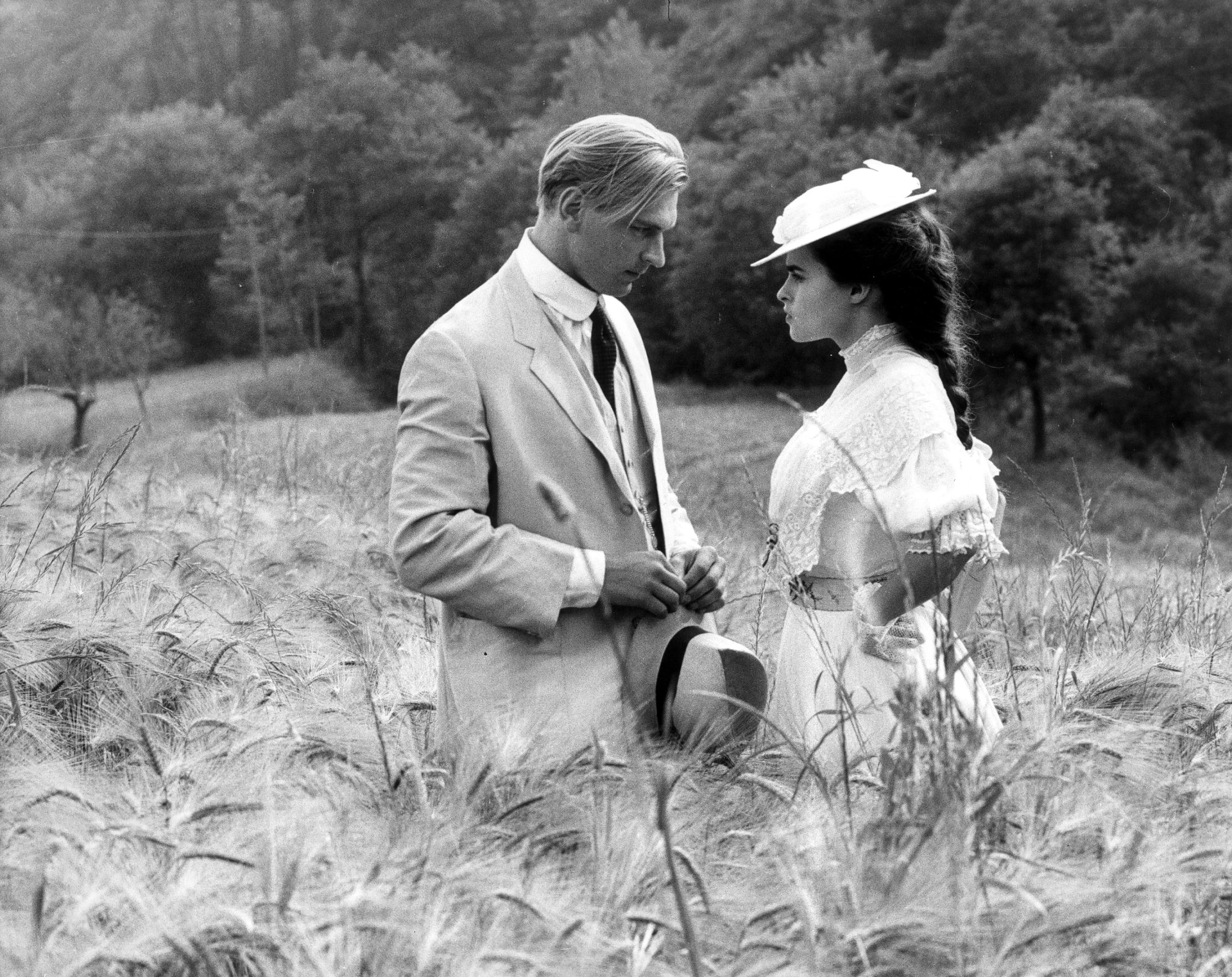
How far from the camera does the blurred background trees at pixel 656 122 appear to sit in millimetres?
31938

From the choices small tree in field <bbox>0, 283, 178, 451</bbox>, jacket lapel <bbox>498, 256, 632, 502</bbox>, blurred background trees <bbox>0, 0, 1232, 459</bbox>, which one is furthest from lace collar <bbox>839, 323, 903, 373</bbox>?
small tree in field <bbox>0, 283, 178, 451</bbox>

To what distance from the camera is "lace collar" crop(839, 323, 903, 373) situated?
309 centimetres

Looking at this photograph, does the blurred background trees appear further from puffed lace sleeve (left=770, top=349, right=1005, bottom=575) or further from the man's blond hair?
the man's blond hair

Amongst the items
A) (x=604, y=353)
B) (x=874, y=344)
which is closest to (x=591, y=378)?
(x=604, y=353)

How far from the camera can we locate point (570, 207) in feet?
9.46

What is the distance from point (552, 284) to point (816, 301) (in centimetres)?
58

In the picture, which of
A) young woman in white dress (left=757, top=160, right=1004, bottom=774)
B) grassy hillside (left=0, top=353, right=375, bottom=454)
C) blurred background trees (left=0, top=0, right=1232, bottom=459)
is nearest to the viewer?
young woman in white dress (left=757, top=160, right=1004, bottom=774)

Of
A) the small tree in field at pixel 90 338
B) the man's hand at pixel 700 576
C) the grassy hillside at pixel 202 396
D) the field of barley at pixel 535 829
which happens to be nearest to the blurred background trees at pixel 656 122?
the small tree in field at pixel 90 338

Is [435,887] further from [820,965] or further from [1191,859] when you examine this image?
[1191,859]

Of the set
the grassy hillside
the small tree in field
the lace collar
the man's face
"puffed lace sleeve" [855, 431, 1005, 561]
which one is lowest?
the grassy hillside

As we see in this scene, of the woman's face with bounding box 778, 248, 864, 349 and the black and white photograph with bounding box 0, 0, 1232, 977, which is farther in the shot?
the woman's face with bounding box 778, 248, 864, 349

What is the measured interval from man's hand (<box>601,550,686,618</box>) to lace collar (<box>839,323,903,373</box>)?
0.65 meters

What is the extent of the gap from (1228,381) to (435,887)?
33.4 meters

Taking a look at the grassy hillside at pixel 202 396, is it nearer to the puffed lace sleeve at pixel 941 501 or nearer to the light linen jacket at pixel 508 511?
the light linen jacket at pixel 508 511
